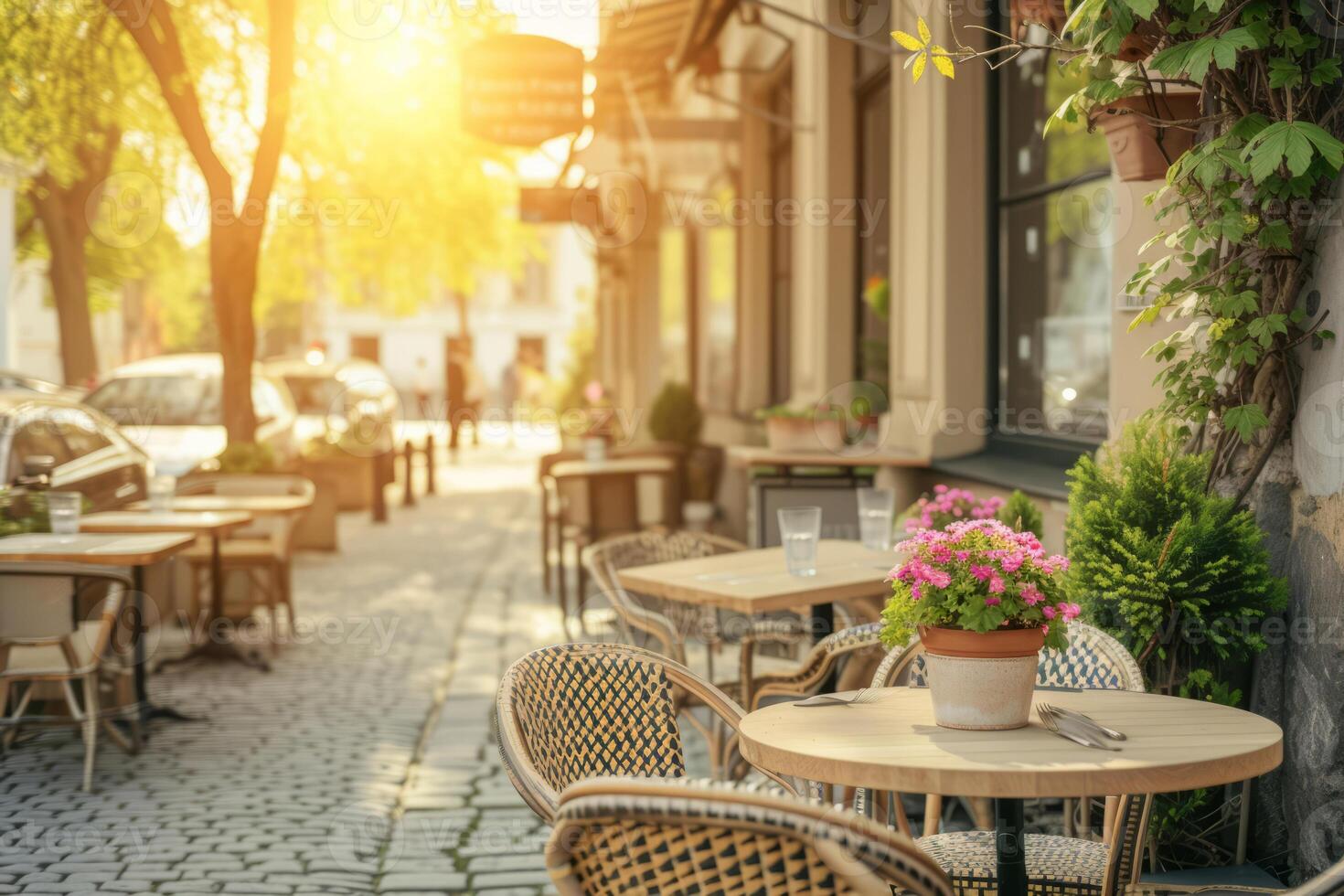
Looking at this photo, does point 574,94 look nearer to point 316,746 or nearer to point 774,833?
point 316,746

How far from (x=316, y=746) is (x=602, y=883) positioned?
4.51 metres

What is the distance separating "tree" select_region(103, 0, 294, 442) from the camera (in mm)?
8750

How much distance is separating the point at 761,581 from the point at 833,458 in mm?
2686

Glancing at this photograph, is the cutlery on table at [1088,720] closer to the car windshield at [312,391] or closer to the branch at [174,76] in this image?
the branch at [174,76]

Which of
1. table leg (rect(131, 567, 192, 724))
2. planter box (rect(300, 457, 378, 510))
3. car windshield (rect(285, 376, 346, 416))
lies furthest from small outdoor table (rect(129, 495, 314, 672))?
car windshield (rect(285, 376, 346, 416))

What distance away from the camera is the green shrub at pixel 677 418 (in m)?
12.4

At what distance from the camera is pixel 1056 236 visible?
620cm

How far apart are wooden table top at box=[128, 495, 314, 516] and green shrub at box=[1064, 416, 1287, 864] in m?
5.35

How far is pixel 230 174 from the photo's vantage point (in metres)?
9.64

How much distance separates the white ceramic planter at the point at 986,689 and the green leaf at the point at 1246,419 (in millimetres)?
1240

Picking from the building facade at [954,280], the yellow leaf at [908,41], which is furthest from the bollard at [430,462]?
the yellow leaf at [908,41]

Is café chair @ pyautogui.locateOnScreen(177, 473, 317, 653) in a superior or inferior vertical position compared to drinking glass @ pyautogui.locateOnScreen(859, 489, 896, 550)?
inferior

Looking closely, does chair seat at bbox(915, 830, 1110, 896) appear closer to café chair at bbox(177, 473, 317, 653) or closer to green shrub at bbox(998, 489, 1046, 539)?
green shrub at bbox(998, 489, 1046, 539)

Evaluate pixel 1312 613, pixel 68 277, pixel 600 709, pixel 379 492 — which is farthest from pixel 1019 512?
pixel 379 492
